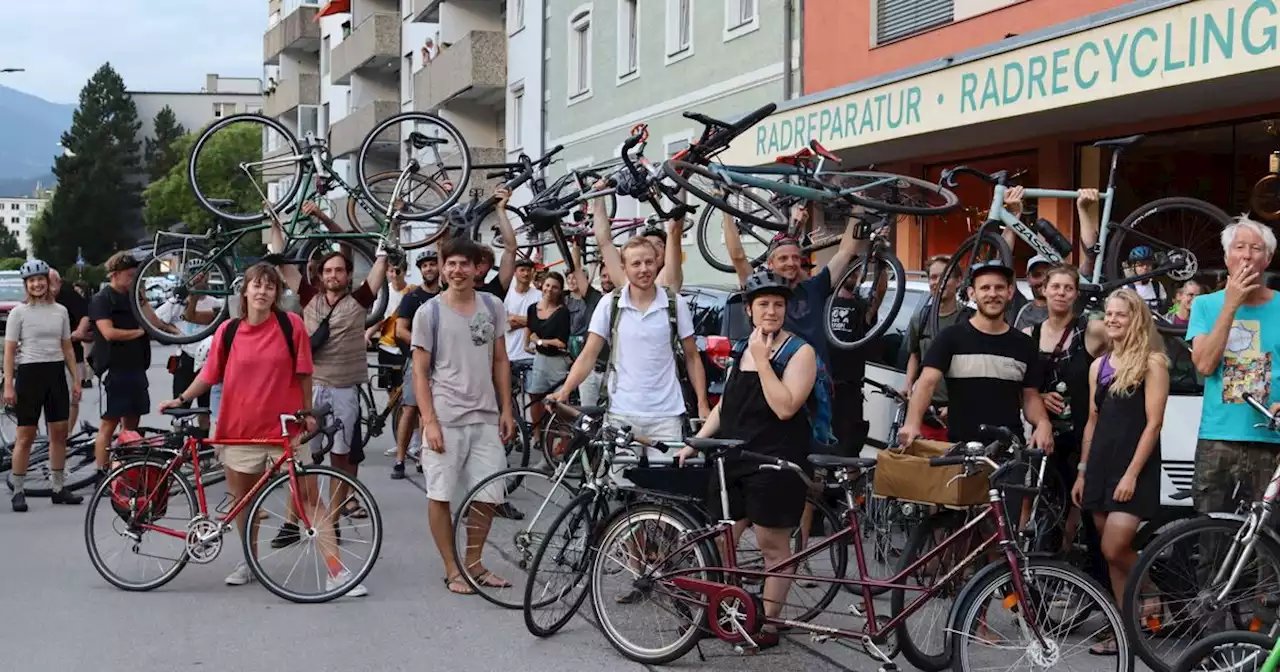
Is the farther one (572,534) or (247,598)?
(247,598)

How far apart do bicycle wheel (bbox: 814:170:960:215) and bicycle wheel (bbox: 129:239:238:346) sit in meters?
5.68

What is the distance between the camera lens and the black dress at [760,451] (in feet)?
21.8

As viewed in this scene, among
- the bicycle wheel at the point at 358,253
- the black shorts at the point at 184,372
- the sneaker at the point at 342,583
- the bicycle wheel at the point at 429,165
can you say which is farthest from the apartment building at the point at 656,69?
the sneaker at the point at 342,583

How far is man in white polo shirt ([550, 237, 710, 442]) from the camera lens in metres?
7.78

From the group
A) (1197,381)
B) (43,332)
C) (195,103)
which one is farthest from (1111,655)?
(195,103)

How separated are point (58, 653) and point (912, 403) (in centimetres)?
410

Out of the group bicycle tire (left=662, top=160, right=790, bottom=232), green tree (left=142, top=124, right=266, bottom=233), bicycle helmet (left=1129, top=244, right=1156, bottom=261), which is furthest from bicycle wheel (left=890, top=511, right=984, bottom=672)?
green tree (left=142, top=124, right=266, bottom=233)

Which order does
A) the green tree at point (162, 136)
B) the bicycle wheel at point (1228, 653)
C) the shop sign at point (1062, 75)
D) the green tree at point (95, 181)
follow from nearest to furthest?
the bicycle wheel at point (1228, 653), the shop sign at point (1062, 75), the green tree at point (95, 181), the green tree at point (162, 136)

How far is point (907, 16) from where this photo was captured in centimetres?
1711

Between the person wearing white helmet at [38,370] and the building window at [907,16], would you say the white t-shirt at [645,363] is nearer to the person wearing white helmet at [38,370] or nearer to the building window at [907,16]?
the person wearing white helmet at [38,370]

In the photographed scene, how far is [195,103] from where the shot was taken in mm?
129375

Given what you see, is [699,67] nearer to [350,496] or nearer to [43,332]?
[43,332]

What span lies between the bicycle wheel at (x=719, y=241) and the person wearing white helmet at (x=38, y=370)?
5.34 meters

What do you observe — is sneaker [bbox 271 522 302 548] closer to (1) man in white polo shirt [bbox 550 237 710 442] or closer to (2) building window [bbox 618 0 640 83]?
(1) man in white polo shirt [bbox 550 237 710 442]
